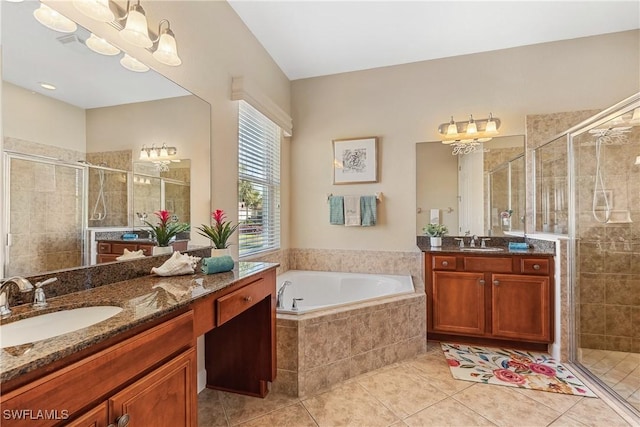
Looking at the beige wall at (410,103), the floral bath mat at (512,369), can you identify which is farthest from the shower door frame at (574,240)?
the beige wall at (410,103)

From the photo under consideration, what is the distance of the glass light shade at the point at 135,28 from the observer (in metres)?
1.33

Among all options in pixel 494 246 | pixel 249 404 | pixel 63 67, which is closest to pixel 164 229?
pixel 63 67

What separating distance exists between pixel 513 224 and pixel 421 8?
86.1 inches

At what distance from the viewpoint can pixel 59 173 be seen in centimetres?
114

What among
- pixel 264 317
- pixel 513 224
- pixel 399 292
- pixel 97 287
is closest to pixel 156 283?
pixel 97 287

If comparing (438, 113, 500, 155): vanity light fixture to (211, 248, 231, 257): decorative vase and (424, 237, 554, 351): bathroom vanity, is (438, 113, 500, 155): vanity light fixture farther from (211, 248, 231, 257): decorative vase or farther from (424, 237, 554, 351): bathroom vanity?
(211, 248, 231, 257): decorative vase

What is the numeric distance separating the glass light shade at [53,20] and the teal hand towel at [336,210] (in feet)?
8.07

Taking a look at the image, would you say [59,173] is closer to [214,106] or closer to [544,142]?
[214,106]

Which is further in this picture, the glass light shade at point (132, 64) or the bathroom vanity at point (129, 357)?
the glass light shade at point (132, 64)

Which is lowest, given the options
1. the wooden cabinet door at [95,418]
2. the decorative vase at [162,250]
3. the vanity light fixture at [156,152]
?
the wooden cabinet door at [95,418]

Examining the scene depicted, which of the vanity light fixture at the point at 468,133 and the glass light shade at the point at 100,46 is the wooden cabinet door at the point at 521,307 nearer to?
the vanity light fixture at the point at 468,133

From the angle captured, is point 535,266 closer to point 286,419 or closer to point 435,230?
point 435,230

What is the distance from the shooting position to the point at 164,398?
0.99 metres

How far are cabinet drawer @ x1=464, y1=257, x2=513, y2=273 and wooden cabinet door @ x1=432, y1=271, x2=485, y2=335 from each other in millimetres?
61
